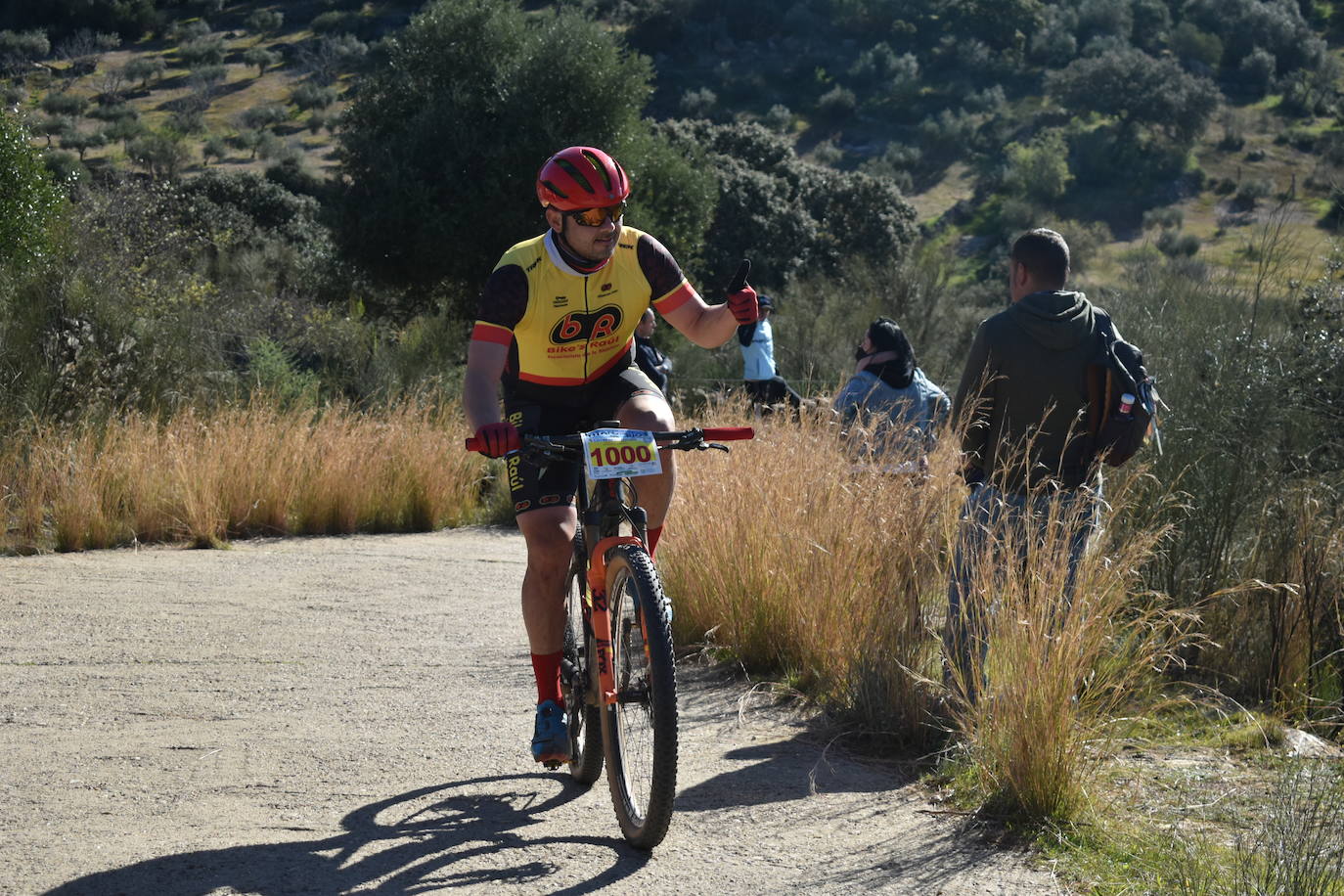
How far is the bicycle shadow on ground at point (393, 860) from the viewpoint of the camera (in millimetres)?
3566

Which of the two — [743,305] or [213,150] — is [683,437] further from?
[213,150]

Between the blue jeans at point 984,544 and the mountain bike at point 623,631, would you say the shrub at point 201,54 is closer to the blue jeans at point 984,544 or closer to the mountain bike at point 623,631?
the blue jeans at point 984,544

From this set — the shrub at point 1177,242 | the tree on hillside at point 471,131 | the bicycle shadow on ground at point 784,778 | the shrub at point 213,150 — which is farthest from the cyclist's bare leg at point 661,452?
the shrub at point 213,150

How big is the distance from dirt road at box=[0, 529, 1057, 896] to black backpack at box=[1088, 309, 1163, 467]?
56.6 inches

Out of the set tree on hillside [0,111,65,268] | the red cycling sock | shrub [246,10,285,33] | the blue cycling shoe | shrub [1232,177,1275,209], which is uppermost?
shrub [246,10,285,33]

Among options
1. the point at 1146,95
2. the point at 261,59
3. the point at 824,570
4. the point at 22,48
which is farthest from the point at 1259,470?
the point at 261,59

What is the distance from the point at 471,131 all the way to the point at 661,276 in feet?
46.3

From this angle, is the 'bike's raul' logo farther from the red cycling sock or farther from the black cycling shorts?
the red cycling sock

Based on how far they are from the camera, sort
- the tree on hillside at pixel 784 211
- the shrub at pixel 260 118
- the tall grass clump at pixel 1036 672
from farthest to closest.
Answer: the shrub at pixel 260 118, the tree on hillside at pixel 784 211, the tall grass clump at pixel 1036 672

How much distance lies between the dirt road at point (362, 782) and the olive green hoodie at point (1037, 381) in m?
1.32

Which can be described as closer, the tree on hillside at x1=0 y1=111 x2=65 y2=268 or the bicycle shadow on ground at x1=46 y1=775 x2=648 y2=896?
the bicycle shadow on ground at x1=46 y1=775 x2=648 y2=896

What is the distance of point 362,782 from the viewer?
4535 millimetres

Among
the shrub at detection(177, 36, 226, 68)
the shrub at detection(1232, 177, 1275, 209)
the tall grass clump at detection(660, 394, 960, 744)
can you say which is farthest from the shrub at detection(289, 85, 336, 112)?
the tall grass clump at detection(660, 394, 960, 744)

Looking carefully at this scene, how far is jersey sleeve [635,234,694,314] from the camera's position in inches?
179
